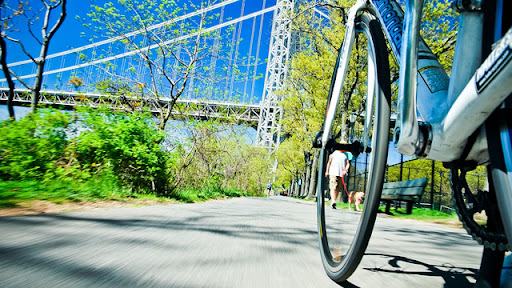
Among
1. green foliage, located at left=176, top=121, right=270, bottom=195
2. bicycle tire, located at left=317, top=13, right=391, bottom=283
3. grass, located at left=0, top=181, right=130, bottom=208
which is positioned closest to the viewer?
bicycle tire, located at left=317, top=13, right=391, bottom=283

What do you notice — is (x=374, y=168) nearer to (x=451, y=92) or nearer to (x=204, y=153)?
(x=451, y=92)

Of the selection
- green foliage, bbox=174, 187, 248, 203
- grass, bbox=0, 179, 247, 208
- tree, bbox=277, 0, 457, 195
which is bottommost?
green foliage, bbox=174, 187, 248, 203

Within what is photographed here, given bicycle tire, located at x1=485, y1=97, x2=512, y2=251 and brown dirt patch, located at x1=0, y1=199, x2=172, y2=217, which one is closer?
bicycle tire, located at x1=485, y1=97, x2=512, y2=251

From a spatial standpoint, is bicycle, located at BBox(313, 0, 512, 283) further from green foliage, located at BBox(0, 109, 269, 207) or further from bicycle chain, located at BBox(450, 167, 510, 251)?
green foliage, located at BBox(0, 109, 269, 207)

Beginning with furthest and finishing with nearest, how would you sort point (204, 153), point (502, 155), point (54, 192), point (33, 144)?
point (204, 153)
point (33, 144)
point (54, 192)
point (502, 155)

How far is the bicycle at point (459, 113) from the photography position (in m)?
0.71

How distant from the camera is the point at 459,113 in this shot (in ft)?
2.71

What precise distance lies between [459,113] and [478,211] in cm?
34

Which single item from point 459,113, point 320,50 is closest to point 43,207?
point 459,113

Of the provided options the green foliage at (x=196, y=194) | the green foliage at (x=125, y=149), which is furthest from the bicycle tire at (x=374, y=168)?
the green foliage at (x=196, y=194)

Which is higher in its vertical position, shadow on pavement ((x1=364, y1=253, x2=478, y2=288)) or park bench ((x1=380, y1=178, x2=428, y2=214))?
park bench ((x1=380, y1=178, x2=428, y2=214))

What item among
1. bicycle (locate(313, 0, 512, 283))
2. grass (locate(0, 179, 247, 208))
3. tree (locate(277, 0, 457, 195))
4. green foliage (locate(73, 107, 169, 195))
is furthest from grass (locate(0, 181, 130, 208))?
tree (locate(277, 0, 457, 195))

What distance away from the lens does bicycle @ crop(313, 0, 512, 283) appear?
2.31 ft

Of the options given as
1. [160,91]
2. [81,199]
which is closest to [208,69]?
[160,91]
